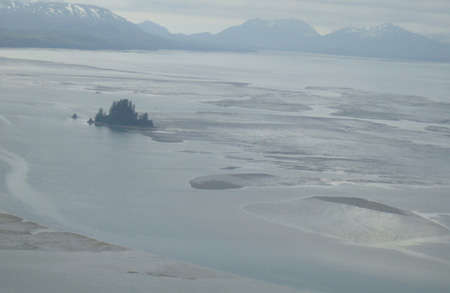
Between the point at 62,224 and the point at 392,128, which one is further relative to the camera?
the point at 392,128

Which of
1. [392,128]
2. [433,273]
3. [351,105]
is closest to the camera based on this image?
[433,273]

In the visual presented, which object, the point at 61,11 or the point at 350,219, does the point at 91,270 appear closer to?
the point at 350,219

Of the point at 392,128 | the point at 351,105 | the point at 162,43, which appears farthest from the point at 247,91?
the point at 162,43

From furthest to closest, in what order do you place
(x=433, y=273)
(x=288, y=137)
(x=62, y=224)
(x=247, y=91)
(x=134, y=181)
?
(x=247, y=91)
(x=288, y=137)
(x=134, y=181)
(x=62, y=224)
(x=433, y=273)

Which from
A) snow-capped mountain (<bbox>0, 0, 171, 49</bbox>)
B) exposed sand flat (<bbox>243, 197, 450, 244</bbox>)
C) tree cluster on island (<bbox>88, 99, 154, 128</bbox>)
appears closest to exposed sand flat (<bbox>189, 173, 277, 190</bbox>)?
exposed sand flat (<bbox>243, 197, 450, 244</bbox>)

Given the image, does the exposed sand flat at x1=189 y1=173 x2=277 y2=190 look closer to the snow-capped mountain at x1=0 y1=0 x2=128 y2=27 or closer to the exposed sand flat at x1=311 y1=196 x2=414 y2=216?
the exposed sand flat at x1=311 y1=196 x2=414 y2=216

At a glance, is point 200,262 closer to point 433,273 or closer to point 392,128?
point 433,273
